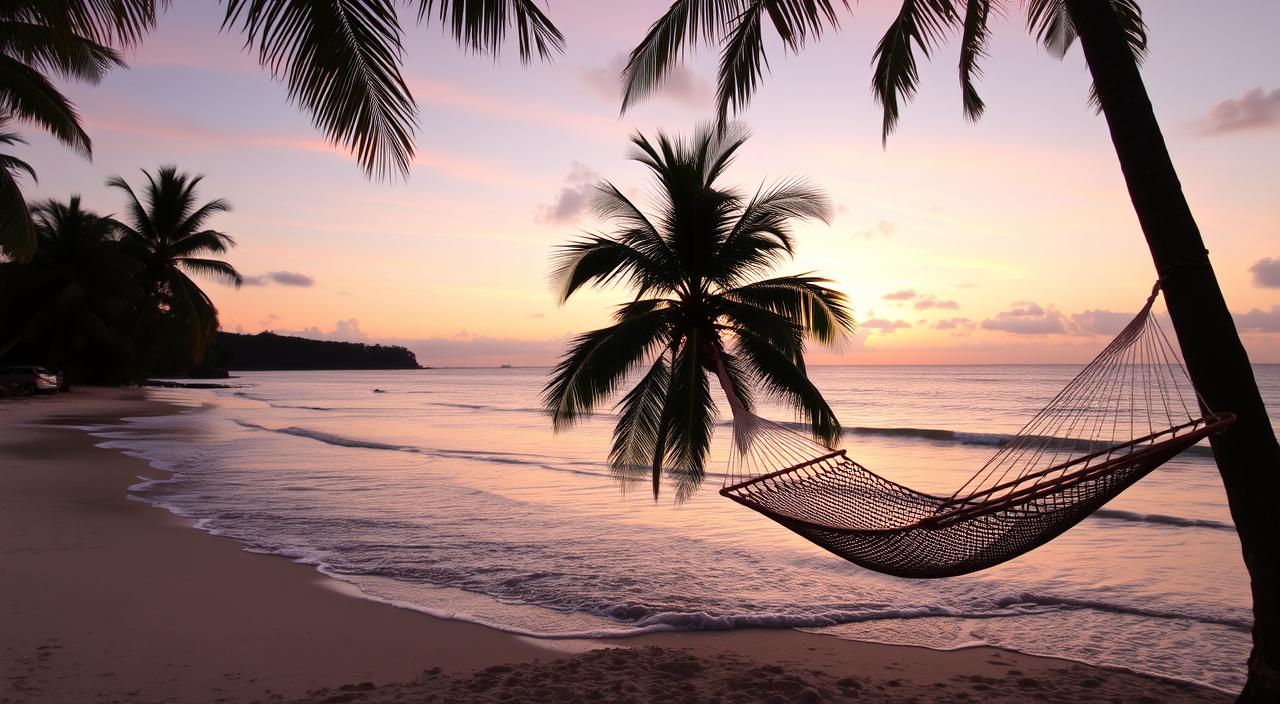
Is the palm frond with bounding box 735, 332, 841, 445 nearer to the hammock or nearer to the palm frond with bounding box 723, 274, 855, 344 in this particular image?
the palm frond with bounding box 723, 274, 855, 344

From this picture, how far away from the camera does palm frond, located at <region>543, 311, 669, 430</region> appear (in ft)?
21.7

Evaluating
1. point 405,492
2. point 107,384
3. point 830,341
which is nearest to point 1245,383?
point 830,341

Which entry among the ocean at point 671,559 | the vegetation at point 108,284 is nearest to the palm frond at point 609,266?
the ocean at point 671,559

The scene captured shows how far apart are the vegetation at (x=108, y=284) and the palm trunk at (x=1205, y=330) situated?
2338 centimetres

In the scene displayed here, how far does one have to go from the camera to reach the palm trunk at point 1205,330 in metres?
2.82

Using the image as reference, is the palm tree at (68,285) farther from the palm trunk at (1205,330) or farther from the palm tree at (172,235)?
the palm trunk at (1205,330)

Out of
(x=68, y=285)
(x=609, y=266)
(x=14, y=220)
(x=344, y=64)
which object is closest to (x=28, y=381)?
(x=68, y=285)

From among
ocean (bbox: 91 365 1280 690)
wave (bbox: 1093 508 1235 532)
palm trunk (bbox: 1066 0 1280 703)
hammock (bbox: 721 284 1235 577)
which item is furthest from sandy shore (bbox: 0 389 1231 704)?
wave (bbox: 1093 508 1235 532)

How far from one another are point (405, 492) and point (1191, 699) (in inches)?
363

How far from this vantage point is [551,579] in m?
6.33

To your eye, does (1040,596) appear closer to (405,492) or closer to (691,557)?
(691,557)

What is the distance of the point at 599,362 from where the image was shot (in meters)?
6.73

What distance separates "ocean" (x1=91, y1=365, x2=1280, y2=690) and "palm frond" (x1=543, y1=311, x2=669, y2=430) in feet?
4.62

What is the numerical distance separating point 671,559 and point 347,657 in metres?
3.54
